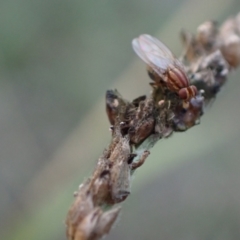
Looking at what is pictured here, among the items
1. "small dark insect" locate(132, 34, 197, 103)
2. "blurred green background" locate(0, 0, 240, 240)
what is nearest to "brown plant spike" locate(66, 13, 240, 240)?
"small dark insect" locate(132, 34, 197, 103)

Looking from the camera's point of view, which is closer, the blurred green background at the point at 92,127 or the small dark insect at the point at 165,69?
the small dark insect at the point at 165,69

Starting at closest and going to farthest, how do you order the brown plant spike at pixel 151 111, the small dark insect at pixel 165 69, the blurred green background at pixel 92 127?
the brown plant spike at pixel 151 111 → the small dark insect at pixel 165 69 → the blurred green background at pixel 92 127

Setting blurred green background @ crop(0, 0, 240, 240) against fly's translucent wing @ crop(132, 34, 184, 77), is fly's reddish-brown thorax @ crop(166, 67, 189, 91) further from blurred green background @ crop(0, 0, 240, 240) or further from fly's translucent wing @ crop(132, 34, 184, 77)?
blurred green background @ crop(0, 0, 240, 240)

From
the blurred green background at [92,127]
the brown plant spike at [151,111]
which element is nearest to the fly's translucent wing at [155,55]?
the brown plant spike at [151,111]

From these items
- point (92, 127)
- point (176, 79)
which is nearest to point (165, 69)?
point (176, 79)

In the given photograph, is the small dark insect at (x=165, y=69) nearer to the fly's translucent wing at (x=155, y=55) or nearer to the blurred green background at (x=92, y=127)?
the fly's translucent wing at (x=155, y=55)

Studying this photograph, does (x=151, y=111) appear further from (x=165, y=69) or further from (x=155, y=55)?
(x=155, y=55)
